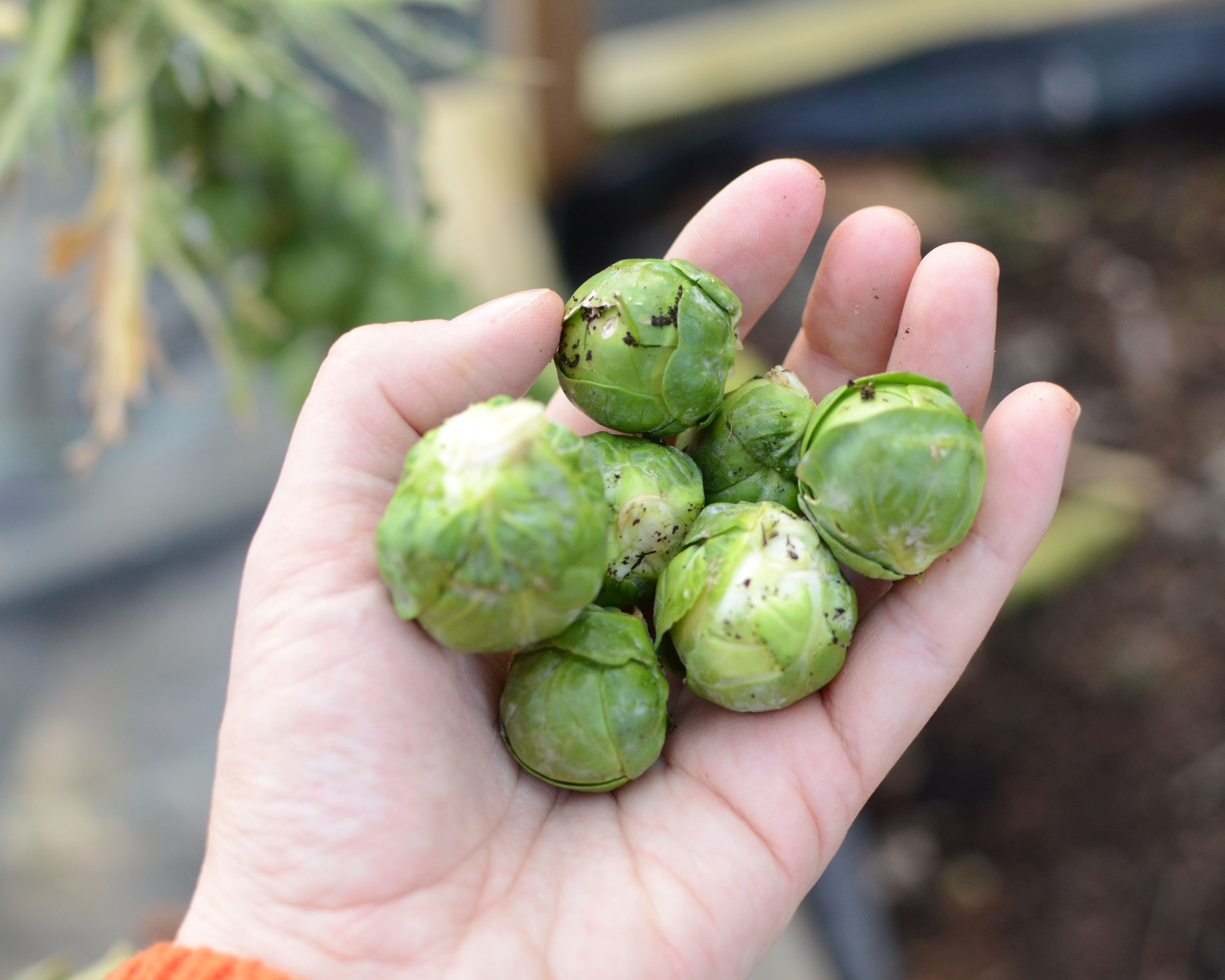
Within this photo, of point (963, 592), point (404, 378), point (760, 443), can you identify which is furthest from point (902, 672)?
point (404, 378)

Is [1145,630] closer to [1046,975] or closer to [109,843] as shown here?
[1046,975]

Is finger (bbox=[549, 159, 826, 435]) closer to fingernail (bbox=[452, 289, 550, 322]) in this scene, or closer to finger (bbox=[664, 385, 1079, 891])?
fingernail (bbox=[452, 289, 550, 322])

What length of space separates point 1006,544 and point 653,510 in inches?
31.8

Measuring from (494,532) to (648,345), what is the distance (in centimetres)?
63

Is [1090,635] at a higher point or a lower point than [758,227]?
lower

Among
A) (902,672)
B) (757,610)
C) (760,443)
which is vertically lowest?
(902,672)

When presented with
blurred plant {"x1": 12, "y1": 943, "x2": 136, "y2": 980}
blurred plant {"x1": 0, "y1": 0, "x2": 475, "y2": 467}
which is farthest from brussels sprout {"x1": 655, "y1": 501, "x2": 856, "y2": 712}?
blurred plant {"x1": 0, "y1": 0, "x2": 475, "y2": 467}

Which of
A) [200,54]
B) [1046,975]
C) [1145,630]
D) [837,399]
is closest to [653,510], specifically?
[837,399]

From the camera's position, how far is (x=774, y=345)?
5242 mm

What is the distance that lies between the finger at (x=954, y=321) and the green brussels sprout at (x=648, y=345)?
0.48m

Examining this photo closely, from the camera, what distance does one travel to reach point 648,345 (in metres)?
2.26

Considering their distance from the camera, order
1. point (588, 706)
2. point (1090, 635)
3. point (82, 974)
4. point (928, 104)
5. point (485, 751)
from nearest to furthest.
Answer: point (588, 706) < point (485, 751) < point (82, 974) < point (1090, 635) < point (928, 104)

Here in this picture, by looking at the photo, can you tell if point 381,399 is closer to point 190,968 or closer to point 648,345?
point 648,345

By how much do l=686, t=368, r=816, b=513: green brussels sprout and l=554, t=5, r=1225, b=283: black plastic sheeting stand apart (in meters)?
3.30
